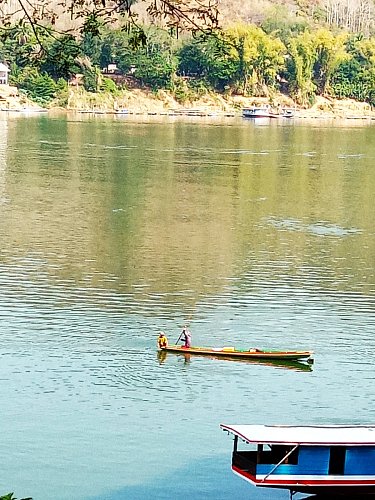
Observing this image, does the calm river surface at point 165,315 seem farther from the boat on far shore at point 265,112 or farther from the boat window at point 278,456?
the boat on far shore at point 265,112

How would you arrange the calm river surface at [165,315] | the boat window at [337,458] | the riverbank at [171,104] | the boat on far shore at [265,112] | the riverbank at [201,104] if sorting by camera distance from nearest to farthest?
the boat window at [337,458], the calm river surface at [165,315], the riverbank at [171,104], the boat on far shore at [265,112], the riverbank at [201,104]

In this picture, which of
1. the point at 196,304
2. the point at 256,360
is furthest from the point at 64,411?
the point at 196,304

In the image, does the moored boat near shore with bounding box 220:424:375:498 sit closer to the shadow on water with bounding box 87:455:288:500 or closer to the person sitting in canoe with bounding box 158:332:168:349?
the shadow on water with bounding box 87:455:288:500

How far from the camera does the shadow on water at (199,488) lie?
1012 inches

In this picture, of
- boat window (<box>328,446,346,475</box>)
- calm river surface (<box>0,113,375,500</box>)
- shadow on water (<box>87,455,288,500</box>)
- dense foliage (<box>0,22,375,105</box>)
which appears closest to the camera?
boat window (<box>328,446,346,475</box>)

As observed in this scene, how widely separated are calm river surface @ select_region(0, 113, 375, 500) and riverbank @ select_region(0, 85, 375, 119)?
77043mm

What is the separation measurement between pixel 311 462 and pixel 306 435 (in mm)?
609

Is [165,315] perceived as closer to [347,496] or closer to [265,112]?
[347,496]

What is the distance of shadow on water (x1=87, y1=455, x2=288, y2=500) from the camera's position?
25703mm

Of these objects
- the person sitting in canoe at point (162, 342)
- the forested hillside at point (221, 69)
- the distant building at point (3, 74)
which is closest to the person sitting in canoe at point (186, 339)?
the person sitting in canoe at point (162, 342)

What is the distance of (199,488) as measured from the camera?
26219mm

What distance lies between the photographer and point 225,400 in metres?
31.9

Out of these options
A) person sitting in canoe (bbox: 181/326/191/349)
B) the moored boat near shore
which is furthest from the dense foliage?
the moored boat near shore

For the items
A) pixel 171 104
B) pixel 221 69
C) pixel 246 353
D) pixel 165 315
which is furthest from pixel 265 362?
pixel 221 69
